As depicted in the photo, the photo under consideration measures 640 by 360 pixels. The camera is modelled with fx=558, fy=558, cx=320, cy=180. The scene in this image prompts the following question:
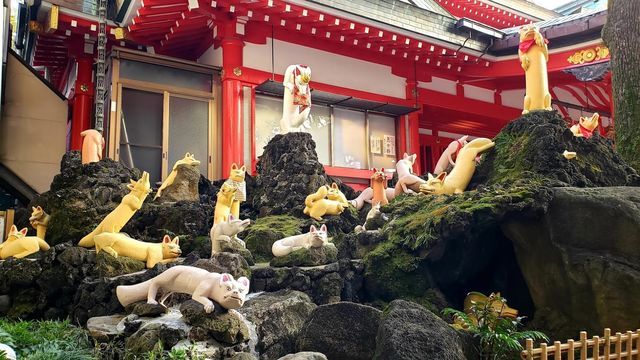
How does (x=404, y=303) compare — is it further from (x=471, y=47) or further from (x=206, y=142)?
(x=471, y=47)

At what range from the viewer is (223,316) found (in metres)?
4.70

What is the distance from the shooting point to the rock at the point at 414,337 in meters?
4.01

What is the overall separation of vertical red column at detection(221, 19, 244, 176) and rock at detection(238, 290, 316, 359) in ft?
19.0

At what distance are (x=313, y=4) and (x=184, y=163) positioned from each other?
4.27 meters

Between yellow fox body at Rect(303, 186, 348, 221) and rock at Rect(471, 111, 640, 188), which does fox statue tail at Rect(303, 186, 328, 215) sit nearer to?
yellow fox body at Rect(303, 186, 348, 221)

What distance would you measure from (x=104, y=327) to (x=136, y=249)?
1.56 m

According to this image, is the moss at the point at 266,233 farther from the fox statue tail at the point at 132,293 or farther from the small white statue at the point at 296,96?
the small white statue at the point at 296,96

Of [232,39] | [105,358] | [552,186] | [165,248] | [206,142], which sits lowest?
[105,358]

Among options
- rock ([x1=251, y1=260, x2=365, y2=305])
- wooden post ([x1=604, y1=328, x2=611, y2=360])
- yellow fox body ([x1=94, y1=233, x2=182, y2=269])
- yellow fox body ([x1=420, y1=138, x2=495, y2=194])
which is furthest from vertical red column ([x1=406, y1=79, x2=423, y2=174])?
wooden post ([x1=604, y1=328, x2=611, y2=360])

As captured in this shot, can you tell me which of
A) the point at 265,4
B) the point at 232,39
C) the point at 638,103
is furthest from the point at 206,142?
the point at 638,103

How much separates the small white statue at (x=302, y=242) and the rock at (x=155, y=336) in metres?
2.06

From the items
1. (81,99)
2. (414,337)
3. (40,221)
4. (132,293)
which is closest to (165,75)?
(81,99)

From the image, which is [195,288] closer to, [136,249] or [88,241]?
[136,249]

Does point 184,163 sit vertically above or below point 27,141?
below
